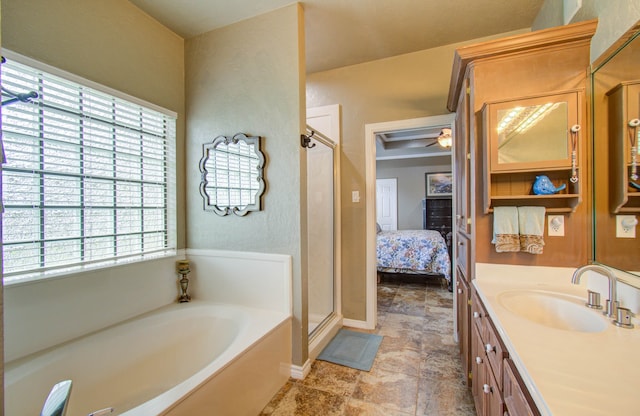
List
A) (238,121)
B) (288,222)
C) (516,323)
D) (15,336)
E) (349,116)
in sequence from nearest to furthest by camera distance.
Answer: (516,323) < (15,336) < (288,222) < (238,121) < (349,116)

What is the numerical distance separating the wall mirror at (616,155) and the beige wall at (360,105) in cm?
131

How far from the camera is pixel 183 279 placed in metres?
2.33

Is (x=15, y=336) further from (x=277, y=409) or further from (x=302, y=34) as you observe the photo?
(x=302, y=34)

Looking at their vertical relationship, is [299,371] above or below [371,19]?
below

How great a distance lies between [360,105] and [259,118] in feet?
3.89

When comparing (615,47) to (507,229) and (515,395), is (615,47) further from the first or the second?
(515,395)

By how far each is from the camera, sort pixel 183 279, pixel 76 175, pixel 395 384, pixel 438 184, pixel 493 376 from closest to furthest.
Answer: pixel 493 376 < pixel 76 175 < pixel 395 384 < pixel 183 279 < pixel 438 184

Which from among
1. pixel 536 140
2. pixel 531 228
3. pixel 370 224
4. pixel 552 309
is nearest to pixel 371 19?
pixel 536 140

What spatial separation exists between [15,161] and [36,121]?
0.25 m

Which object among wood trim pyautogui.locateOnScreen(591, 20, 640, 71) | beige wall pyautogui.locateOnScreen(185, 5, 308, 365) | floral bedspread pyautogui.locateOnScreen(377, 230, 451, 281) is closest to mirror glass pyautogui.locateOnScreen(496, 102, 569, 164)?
wood trim pyautogui.locateOnScreen(591, 20, 640, 71)

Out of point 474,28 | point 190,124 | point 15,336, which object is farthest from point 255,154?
point 474,28

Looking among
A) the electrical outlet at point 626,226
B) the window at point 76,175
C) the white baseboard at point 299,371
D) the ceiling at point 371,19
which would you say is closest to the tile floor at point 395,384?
the white baseboard at point 299,371

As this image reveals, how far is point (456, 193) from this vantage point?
7.84 feet

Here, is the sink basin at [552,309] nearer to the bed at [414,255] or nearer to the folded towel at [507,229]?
the folded towel at [507,229]
